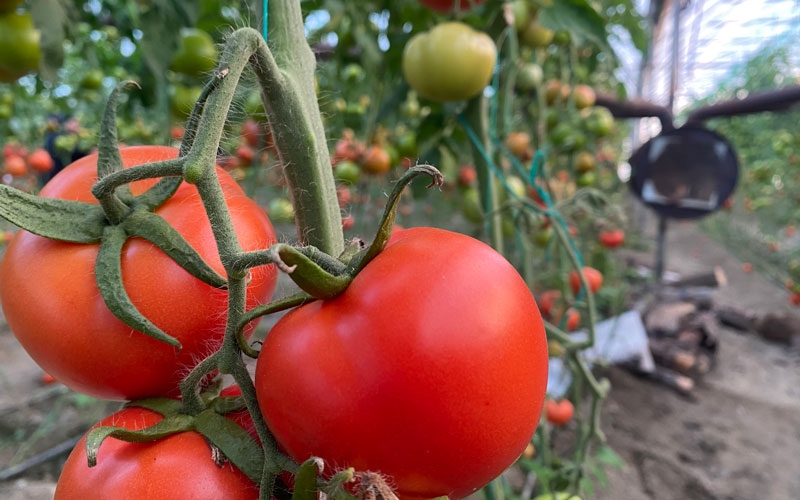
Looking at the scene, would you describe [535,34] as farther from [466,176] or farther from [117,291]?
[117,291]

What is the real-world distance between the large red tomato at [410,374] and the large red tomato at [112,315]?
7 cm

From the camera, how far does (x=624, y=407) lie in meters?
2.20

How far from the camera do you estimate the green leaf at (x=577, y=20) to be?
2.54ft

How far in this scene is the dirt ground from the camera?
1.71 metres

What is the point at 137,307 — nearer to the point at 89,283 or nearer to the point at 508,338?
the point at 89,283

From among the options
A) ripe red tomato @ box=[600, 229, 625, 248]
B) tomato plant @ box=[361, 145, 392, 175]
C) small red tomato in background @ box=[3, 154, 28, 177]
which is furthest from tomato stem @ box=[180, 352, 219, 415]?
small red tomato in background @ box=[3, 154, 28, 177]

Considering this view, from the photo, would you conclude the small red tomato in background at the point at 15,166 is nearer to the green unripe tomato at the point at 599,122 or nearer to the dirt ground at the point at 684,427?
the dirt ground at the point at 684,427

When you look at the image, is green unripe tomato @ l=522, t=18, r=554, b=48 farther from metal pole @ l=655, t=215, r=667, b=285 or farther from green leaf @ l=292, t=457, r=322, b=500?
metal pole @ l=655, t=215, r=667, b=285

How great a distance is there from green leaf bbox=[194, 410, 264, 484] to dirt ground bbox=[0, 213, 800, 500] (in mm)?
1673

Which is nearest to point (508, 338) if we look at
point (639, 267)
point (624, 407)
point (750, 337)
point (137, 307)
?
point (137, 307)

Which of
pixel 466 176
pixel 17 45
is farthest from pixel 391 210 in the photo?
pixel 466 176

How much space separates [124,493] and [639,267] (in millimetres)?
4871

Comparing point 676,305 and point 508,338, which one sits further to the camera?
point 676,305

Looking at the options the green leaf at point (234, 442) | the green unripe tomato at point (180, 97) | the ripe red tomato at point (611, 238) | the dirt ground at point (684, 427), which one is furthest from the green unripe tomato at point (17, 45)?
the ripe red tomato at point (611, 238)
